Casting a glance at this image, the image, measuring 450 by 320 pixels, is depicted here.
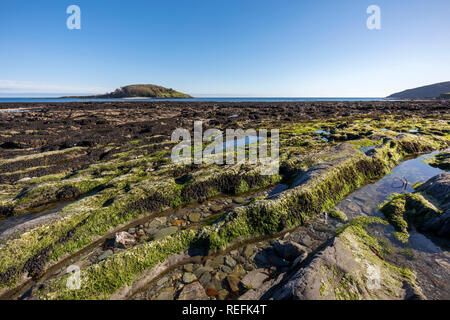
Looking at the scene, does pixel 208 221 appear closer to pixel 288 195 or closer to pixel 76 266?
pixel 288 195

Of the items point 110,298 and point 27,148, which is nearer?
point 110,298

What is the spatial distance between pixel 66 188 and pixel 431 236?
15.5 metres

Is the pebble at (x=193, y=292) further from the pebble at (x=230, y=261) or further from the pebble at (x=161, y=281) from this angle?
the pebble at (x=230, y=261)

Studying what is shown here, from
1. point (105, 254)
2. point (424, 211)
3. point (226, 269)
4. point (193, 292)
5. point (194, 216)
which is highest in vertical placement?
point (424, 211)

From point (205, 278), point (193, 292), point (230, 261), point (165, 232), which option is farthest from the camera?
point (165, 232)

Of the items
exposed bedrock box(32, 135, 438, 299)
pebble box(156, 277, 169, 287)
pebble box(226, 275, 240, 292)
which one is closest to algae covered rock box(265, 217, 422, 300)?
exposed bedrock box(32, 135, 438, 299)

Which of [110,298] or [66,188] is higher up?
[66,188]

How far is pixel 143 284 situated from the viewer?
4.88m

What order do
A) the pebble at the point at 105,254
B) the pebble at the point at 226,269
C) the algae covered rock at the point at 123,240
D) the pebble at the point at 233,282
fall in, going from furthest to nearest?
the algae covered rock at the point at 123,240 → the pebble at the point at 105,254 → the pebble at the point at 226,269 → the pebble at the point at 233,282

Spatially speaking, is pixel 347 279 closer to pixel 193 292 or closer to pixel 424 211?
pixel 193 292

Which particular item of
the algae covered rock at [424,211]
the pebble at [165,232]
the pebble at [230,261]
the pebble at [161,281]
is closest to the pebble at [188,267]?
the pebble at [161,281]

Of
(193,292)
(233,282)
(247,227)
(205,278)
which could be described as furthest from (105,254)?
(247,227)
